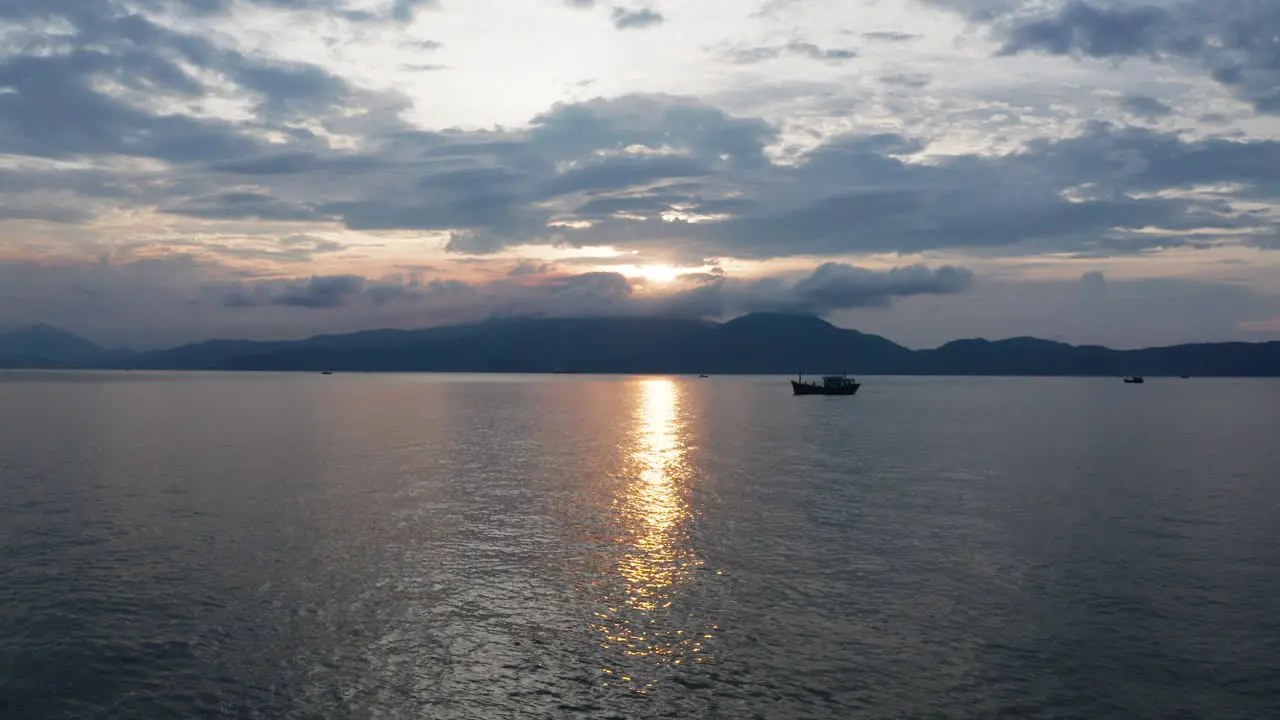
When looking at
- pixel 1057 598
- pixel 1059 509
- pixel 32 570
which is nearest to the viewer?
pixel 1057 598

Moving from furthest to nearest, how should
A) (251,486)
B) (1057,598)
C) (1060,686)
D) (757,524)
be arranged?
(251,486), (757,524), (1057,598), (1060,686)

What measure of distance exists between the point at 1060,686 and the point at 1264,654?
8.36 meters

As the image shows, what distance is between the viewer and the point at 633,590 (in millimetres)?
35062

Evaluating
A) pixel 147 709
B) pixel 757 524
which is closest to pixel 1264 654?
pixel 757 524

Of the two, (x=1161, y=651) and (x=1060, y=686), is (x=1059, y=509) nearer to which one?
(x=1161, y=651)

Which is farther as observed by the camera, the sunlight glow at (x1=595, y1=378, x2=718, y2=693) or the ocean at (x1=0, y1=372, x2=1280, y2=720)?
the sunlight glow at (x1=595, y1=378, x2=718, y2=693)

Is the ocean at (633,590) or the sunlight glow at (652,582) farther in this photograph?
the sunlight glow at (652,582)

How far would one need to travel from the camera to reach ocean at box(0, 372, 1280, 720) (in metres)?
24.3

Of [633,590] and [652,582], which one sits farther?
[652,582]

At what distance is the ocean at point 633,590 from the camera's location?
24.3 meters

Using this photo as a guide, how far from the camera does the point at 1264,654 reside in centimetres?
2731

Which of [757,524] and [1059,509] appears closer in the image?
[757,524]

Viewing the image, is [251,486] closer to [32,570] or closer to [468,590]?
[32,570]

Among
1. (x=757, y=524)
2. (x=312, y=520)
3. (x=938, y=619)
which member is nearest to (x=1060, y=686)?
(x=938, y=619)
